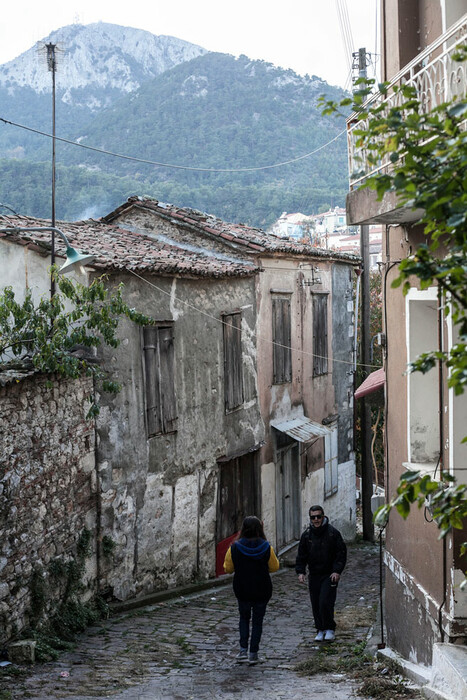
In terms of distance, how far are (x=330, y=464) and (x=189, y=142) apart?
62031mm

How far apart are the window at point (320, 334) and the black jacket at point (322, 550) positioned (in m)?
9.53

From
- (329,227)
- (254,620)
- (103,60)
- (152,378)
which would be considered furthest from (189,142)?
(254,620)

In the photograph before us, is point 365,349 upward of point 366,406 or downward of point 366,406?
upward

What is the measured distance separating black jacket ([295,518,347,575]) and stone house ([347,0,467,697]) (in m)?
0.62

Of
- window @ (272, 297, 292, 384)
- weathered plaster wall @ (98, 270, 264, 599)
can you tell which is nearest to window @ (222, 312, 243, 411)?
weathered plaster wall @ (98, 270, 264, 599)

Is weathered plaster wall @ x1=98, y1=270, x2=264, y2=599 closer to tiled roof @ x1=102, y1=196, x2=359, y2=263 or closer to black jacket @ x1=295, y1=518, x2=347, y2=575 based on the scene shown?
tiled roof @ x1=102, y1=196, x2=359, y2=263

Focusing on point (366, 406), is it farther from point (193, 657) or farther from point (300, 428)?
point (193, 657)

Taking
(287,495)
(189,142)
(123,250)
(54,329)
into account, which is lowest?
(287,495)

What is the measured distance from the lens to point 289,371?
17297 mm

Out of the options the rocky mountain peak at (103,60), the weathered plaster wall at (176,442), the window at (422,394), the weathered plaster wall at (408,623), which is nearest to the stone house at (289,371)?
the weathered plaster wall at (176,442)

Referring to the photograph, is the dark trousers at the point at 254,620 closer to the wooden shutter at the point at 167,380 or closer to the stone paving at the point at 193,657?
the stone paving at the point at 193,657

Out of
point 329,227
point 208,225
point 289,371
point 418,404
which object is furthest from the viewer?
point 329,227

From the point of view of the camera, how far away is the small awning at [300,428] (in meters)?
16.3

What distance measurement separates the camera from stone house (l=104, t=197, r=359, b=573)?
15.8 m
